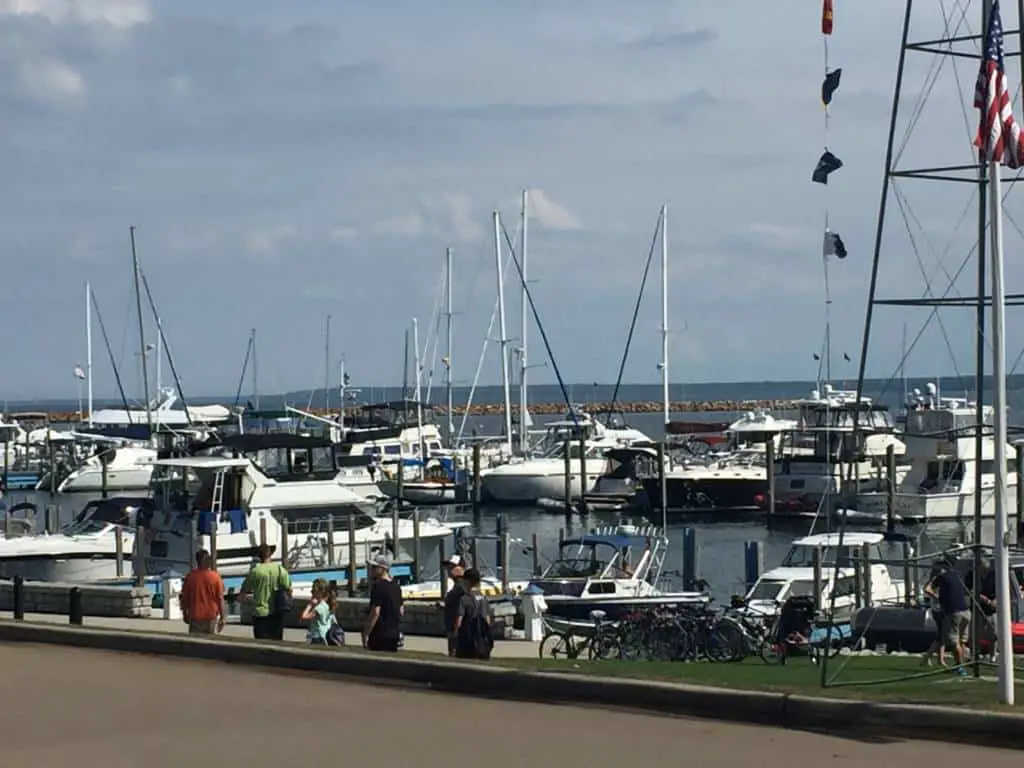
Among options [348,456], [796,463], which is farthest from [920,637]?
[348,456]

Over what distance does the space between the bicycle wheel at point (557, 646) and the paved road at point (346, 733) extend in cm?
782

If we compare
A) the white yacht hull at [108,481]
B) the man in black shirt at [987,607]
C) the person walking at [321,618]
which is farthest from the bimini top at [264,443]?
the white yacht hull at [108,481]

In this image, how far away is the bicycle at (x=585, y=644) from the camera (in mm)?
23203

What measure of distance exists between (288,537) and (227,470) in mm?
2152

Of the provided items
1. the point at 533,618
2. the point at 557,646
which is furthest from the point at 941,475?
the point at 557,646

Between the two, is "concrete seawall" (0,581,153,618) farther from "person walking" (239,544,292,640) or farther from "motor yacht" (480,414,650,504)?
"motor yacht" (480,414,650,504)

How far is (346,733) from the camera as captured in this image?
1347 cm

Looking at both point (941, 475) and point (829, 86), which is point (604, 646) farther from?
point (941, 475)

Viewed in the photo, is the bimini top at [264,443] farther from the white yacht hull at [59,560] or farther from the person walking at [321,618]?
the person walking at [321,618]

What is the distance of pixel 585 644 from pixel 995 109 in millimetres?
12445

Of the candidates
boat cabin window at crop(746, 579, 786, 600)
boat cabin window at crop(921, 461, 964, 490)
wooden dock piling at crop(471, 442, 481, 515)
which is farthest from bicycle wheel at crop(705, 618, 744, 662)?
wooden dock piling at crop(471, 442, 481, 515)

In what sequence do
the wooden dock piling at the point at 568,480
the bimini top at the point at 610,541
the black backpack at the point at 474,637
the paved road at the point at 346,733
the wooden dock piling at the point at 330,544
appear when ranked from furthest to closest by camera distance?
the wooden dock piling at the point at 568,480, the wooden dock piling at the point at 330,544, the bimini top at the point at 610,541, the black backpack at the point at 474,637, the paved road at the point at 346,733

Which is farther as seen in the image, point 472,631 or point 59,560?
point 59,560

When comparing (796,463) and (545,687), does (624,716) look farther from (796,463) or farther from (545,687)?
(796,463)
